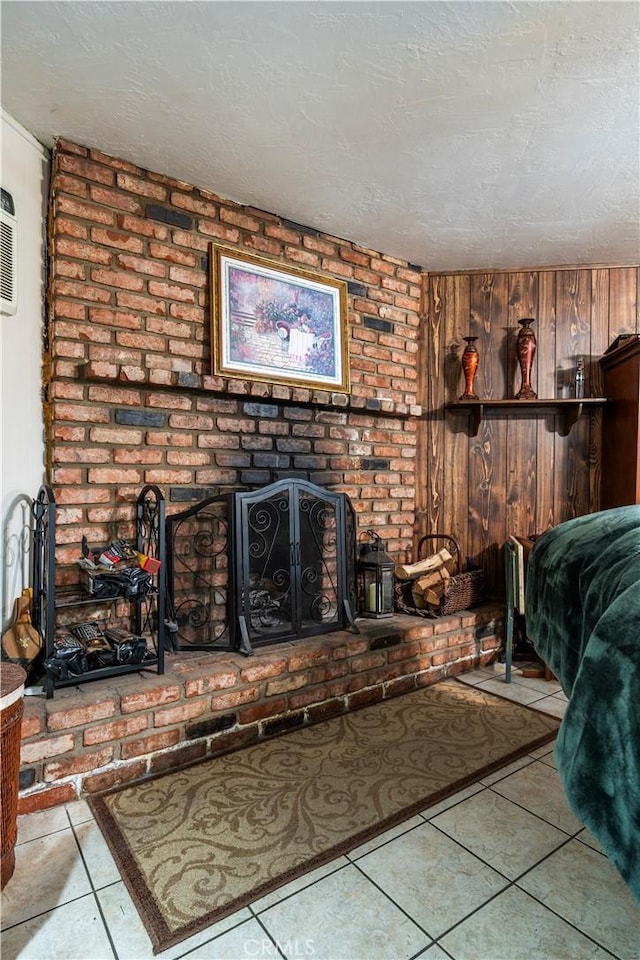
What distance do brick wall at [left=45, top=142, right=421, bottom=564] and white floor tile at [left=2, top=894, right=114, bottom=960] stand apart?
1.10 m

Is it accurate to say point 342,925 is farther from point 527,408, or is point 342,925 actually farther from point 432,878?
point 527,408

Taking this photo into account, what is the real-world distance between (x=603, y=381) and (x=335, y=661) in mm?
2322

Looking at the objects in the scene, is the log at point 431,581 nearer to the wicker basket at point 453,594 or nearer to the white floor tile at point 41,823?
the wicker basket at point 453,594

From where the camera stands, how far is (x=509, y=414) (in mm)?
3332

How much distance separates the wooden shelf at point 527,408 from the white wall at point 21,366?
7.35 ft

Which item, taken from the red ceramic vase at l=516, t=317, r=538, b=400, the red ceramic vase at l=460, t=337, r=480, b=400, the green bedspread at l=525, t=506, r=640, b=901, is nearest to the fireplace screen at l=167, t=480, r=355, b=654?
the red ceramic vase at l=460, t=337, r=480, b=400

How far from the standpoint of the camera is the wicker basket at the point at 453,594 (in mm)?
2904

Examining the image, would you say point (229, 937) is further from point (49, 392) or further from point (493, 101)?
point (493, 101)

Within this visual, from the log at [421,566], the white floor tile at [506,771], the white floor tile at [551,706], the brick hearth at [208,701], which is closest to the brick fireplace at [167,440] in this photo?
the brick hearth at [208,701]

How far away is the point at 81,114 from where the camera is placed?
189 centimetres

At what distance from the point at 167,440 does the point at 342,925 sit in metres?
1.75

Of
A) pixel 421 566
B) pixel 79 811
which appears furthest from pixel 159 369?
pixel 421 566

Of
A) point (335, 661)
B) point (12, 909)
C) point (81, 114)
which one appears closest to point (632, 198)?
point (81, 114)

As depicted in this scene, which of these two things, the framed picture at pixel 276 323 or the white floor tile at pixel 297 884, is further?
the framed picture at pixel 276 323
